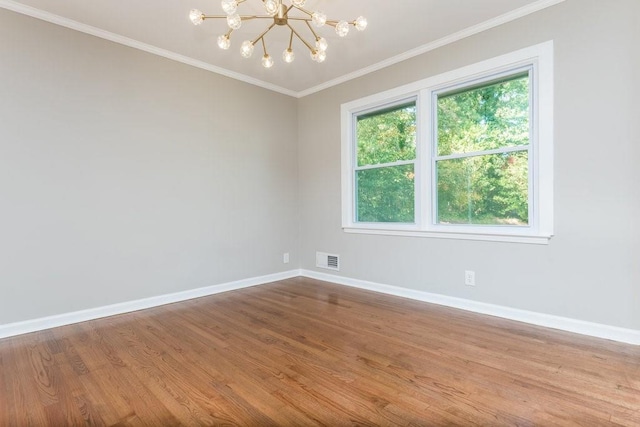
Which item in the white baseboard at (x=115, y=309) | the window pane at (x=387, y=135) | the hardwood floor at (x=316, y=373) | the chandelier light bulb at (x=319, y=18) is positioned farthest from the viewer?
the window pane at (x=387, y=135)

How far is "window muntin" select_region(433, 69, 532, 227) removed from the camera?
2.78 metres

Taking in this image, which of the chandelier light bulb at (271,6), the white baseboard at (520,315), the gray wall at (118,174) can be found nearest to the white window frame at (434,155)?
the white baseboard at (520,315)

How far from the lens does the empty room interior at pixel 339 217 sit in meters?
1.80

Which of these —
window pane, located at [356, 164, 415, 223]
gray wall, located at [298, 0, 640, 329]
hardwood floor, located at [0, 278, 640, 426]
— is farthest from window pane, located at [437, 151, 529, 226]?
hardwood floor, located at [0, 278, 640, 426]

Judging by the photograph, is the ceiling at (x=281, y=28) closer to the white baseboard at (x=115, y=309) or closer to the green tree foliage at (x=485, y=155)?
the green tree foliage at (x=485, y=155)

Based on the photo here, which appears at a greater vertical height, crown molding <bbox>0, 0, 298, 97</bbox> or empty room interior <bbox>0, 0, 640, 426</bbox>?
crown molding <bbox>0, 0, 298, 97</bbox>

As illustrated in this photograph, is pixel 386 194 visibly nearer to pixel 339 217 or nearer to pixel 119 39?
pixel 339 217

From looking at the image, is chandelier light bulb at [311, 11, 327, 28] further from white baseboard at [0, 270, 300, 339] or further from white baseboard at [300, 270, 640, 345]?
white baseboard at [0, 270, 300, 339]

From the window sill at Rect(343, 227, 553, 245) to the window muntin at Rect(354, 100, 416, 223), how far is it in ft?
0.50

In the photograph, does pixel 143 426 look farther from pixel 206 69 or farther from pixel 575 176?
pixel 206 69

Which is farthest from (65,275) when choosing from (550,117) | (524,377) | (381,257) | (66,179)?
(550,117)

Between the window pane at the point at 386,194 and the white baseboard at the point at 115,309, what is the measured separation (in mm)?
1609

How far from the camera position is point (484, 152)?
297cm

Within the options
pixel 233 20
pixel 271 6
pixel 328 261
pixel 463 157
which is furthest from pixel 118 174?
pixel 463 157
